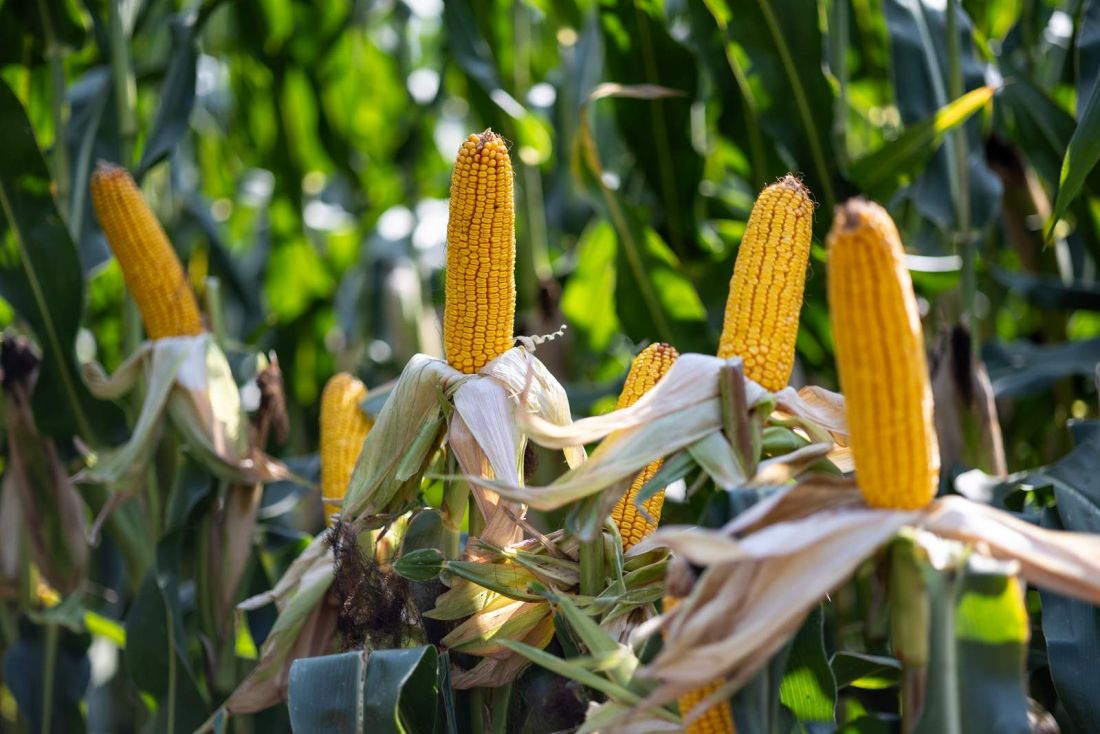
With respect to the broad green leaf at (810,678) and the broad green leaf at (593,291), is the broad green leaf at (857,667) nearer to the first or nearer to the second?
the broad green leaf at (810,678)

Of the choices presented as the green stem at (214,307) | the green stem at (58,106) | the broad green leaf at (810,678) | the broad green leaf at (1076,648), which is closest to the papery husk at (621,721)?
the broad green leaf at (810,678)

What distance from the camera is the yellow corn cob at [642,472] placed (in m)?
1.94

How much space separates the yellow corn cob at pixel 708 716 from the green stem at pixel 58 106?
2.95 m

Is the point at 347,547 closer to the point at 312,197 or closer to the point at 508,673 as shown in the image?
the point at 508,673

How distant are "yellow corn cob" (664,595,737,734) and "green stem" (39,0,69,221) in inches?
116

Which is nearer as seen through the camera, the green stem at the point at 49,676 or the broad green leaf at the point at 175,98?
the green stem at the point at 49,676

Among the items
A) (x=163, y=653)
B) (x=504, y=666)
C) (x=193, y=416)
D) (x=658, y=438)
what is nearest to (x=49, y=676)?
(x=163, y=653)

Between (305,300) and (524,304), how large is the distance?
4.95 feet

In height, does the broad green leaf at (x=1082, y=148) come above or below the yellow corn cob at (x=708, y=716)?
above

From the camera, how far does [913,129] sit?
2809 millimetres

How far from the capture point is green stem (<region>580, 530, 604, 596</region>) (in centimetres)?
182

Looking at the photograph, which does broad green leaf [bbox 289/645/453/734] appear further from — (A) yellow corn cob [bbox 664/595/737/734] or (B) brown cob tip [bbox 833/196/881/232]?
(B) brown cob tip [bbox 833/196/881/232]

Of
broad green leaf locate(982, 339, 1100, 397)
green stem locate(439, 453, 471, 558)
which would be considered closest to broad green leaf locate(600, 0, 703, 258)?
broad green leaf locate(982, 339, 1100, 397)

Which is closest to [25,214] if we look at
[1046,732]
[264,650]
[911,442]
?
[264,650]
